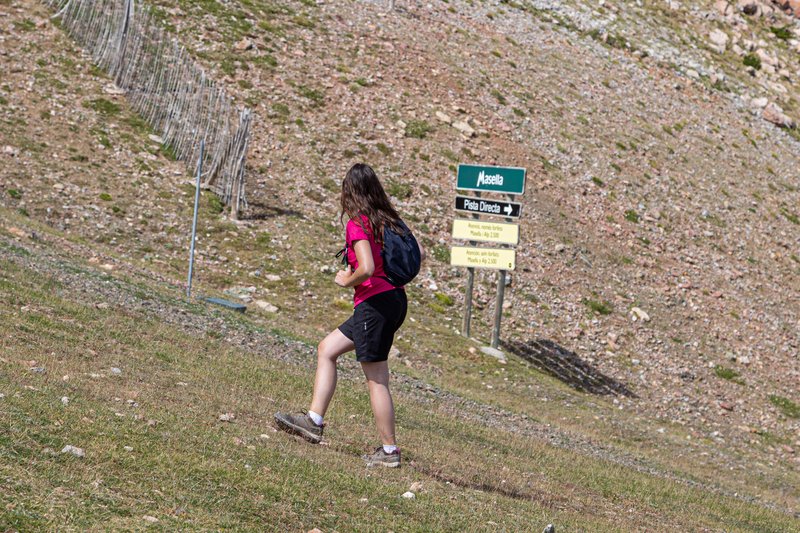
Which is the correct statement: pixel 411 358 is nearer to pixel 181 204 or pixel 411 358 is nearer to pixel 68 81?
pixel 181 204

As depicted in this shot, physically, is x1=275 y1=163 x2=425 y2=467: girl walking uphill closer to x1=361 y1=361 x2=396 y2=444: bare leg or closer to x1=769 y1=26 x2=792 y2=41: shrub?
x1=361 y1=361 x2=396 y2=444: bare leg

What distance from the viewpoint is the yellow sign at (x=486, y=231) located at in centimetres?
2094

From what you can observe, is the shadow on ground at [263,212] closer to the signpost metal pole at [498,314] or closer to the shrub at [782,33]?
the signpost metal pole at [498,314]

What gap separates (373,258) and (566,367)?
1529cm

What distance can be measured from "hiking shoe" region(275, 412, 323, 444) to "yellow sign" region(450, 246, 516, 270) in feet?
43.0

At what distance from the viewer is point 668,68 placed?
1908 inches

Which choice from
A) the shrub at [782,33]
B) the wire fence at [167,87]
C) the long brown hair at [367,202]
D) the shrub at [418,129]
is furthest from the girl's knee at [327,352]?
the shrub at [782,33]

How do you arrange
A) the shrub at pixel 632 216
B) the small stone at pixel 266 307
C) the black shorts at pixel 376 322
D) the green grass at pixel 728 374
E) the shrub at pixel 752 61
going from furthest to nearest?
the shrub at pixel 752 61
the shrub at pixel 632 216
the green grass at pixel 728 374
the small stone at pixel 266 307
the black shorts at pixel 376 322

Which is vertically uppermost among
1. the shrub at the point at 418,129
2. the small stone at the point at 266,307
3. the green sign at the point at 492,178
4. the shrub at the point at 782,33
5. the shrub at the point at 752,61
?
the shrub at the point at 782,33

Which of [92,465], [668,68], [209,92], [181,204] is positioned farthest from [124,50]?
[668,68]

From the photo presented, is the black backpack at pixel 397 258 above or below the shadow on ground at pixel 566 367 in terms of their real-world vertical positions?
above

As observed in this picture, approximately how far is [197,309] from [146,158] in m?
9.86

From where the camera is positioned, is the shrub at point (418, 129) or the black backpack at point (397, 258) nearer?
the black backpack at point (397, 258)

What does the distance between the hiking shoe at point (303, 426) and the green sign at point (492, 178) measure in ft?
42.5
